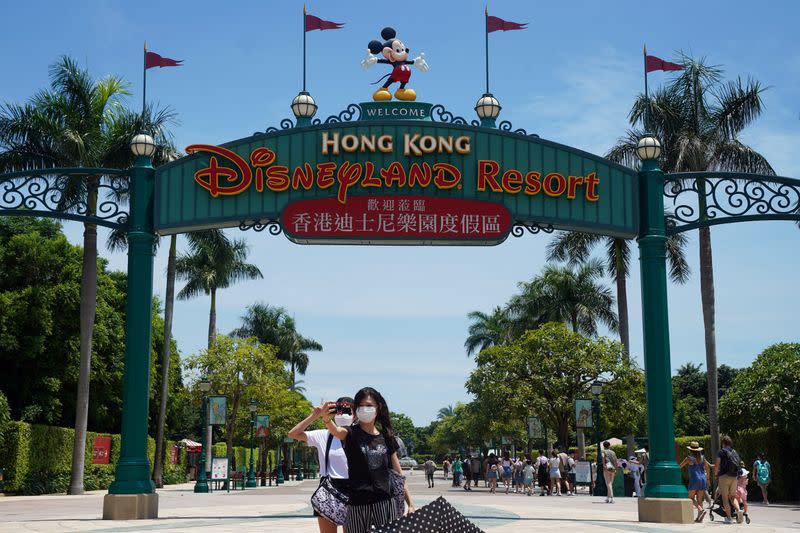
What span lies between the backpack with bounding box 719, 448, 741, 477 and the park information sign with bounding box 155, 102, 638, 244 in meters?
4.46

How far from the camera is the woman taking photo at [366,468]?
26.1ft

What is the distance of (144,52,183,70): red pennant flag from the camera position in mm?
19666

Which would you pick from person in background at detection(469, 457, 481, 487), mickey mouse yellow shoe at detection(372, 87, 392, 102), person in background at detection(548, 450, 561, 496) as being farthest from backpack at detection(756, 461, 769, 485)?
person in background at detection(469, 457, 481, 487)

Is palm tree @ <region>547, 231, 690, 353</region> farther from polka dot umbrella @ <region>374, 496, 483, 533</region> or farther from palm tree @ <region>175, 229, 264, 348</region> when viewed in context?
polka dot umbrella @ <region>374, 496, 483, 533</region>

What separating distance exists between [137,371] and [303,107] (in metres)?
5.79

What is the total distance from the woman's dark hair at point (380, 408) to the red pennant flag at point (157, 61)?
13.5 meters

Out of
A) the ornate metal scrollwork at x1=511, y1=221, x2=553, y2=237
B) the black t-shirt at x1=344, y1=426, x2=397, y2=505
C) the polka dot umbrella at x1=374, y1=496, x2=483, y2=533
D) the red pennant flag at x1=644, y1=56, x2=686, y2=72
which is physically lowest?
the polka dot umbrella at x1=374, y1=496, x2=483, y2=533

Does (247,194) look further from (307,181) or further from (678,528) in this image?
(678,528)

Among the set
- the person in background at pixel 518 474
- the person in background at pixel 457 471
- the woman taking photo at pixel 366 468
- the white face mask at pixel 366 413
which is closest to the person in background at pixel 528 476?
the person in background at pixel 518 474

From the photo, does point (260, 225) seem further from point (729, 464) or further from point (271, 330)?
point (271, 330)

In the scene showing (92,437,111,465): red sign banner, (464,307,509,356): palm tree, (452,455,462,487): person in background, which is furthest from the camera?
(464,307,509,356): palm tree

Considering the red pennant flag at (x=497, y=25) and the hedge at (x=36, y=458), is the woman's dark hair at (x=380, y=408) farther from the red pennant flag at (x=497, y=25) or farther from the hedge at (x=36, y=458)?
the hedge at (x=36, y=458)

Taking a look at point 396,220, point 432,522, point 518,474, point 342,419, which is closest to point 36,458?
point 518,474

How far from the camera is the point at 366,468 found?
796 cm
